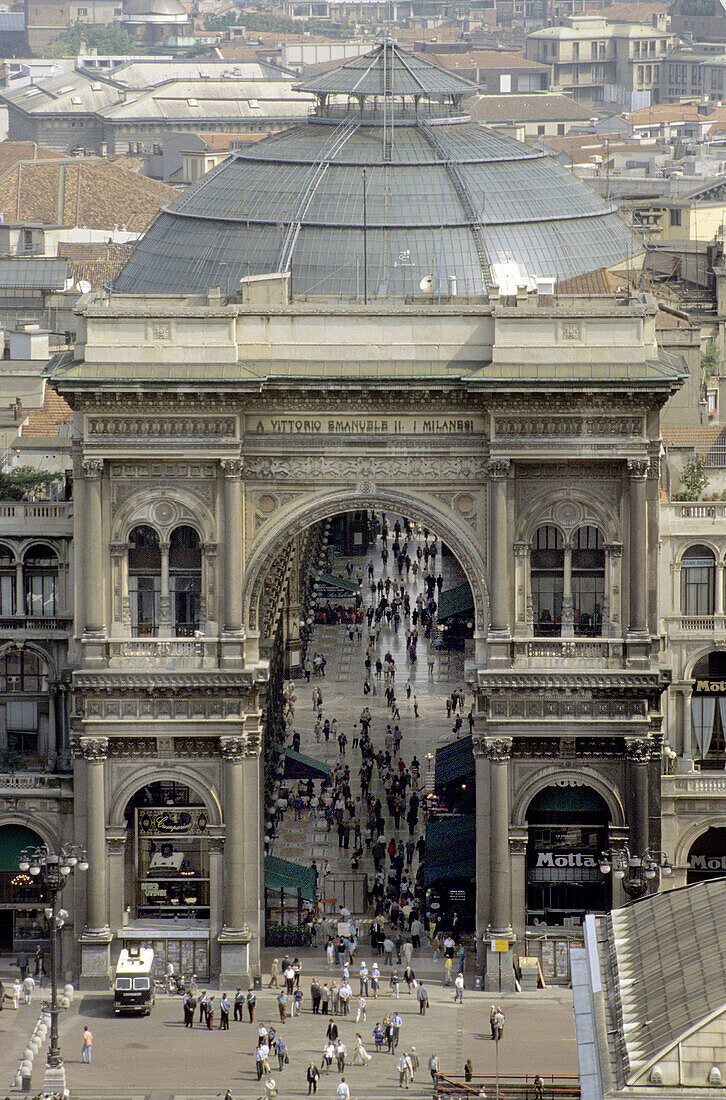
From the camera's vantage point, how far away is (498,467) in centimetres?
9881

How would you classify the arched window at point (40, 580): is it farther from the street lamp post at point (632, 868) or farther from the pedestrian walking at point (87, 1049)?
the street lamp post at point (632, 868)

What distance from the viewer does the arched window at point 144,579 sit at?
10050 centimetres

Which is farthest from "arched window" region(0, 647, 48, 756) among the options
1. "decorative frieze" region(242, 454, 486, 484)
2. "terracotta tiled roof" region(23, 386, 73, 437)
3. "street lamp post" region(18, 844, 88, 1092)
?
"terracotta tiled roof" region(23, 386, 73, 437)

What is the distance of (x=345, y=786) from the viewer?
399 feet

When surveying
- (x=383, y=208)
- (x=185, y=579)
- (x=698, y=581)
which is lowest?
(x=185, y=579)

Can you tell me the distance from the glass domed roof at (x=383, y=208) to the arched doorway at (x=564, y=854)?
78.7ft

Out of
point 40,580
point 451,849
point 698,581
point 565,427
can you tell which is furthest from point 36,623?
point 698,581

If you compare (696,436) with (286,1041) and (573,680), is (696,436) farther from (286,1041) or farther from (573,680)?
(286,1041)

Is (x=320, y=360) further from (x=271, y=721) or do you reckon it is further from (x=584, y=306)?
(x=271, y=721)

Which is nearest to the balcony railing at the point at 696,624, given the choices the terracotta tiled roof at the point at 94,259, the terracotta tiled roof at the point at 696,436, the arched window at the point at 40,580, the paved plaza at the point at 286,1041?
the paved plaza at the point at 286,1041

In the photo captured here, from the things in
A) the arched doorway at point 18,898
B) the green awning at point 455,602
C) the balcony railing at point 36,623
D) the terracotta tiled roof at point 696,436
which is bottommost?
the arched doorway at point 18,898

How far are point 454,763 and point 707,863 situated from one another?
52.1 feet

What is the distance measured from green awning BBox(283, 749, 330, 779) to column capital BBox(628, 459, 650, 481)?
28.7 m

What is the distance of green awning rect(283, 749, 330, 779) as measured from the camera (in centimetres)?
12231
